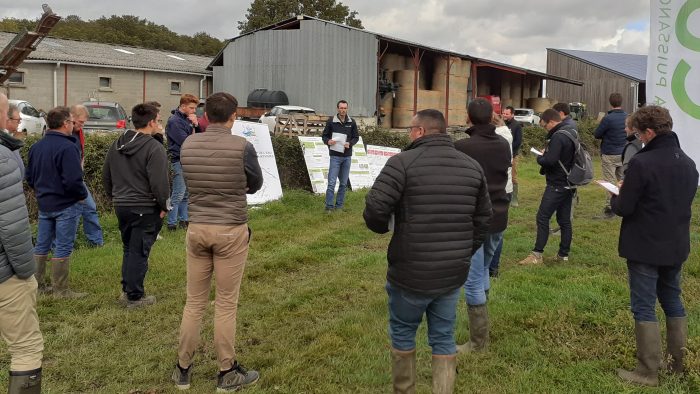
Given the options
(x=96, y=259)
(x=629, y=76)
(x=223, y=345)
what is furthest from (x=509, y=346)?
(x=629, y=76)

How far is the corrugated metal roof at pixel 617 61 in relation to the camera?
43812 millimetres

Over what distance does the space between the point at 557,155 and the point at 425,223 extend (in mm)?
3812

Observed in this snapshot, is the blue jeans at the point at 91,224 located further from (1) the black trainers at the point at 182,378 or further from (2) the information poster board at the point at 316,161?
(2) the information poster board at the point at 316,161

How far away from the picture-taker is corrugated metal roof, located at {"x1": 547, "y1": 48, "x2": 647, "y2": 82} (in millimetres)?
43812

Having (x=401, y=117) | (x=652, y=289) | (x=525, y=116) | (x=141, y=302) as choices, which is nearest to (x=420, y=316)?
(x=652, y=289)

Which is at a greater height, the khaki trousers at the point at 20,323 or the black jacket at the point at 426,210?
the black jacket at the point at 426,210

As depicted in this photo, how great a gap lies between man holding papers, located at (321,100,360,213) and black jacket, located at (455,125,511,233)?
545 cm

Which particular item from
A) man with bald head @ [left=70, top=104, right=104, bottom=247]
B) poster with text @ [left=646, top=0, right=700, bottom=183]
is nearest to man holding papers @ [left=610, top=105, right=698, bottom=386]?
poster with text @ [left=646, top=0, right=700, bottom=183]

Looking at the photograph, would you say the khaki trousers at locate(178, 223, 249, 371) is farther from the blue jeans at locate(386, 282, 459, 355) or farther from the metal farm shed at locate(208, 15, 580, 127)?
the metal farm shed at locate(208, 15, 580, 127)

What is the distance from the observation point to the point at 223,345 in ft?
12.0

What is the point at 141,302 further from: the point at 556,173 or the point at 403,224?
the point at 556,173

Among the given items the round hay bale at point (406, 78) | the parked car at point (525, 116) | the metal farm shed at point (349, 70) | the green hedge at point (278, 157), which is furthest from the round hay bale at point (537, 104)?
the green hedge at point (278, 157)

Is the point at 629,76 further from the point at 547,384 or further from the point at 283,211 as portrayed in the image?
the point at 547,384

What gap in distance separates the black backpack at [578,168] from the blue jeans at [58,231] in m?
5.16
